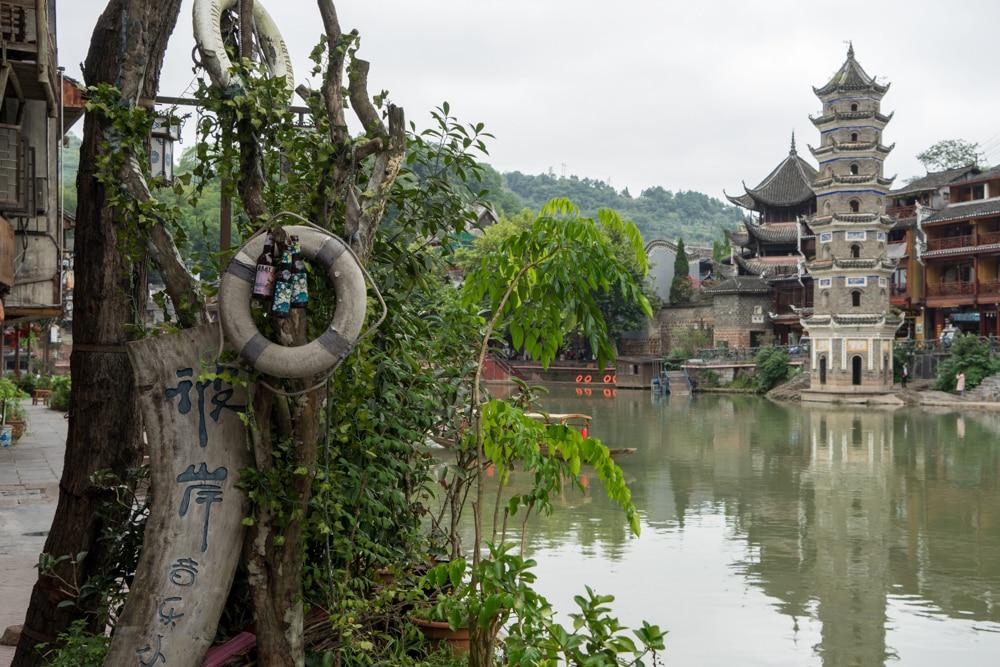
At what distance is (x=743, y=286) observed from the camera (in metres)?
48.1

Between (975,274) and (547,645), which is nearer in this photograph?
(547,645)

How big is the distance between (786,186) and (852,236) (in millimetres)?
12249

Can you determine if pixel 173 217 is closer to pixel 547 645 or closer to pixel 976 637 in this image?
pixel 547 645

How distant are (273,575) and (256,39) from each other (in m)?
2.54

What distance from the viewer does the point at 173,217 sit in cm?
388

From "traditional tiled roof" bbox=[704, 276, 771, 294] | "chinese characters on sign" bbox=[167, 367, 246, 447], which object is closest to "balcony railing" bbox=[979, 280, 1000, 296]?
"traditional tiled roof" bbox=[704, 276, 771, 294]

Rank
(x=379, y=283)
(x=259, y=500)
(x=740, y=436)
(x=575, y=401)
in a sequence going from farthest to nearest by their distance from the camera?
(x=575, y=401) < (x=740, y=436) < (x=379, y=283) < (x=259, y=500)

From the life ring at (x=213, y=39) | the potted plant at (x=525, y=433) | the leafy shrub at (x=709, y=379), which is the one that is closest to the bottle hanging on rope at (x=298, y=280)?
the life ring at (x=213, y=39)

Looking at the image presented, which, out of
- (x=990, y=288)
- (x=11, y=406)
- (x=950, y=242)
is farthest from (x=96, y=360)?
(x=950, y=242)

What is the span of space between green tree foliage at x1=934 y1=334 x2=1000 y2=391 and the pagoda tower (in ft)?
7.50

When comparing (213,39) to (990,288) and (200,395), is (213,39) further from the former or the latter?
(990,288)

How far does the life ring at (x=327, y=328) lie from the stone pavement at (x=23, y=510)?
9.09ft

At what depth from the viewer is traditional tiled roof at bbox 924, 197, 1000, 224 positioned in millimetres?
38125

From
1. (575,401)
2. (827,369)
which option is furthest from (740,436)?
(827,369)
